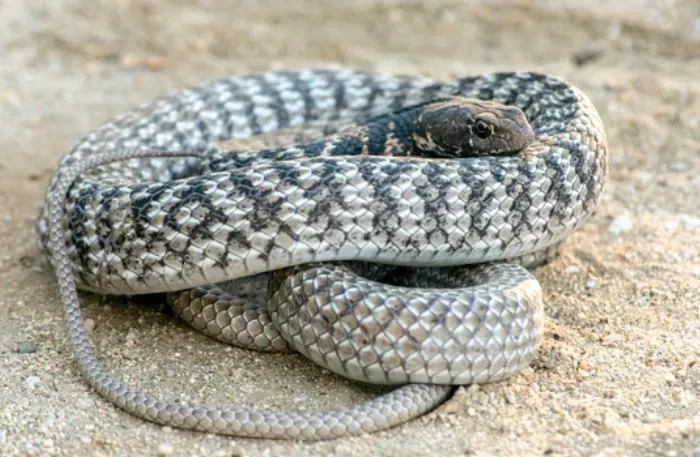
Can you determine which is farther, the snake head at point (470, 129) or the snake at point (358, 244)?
the snake head at point (470, 129)

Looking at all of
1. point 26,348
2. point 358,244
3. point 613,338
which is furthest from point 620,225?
point 26,348

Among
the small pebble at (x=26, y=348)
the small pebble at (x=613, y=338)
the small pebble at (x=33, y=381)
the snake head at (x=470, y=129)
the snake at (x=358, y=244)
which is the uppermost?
the snake head at (x=470, y=129)

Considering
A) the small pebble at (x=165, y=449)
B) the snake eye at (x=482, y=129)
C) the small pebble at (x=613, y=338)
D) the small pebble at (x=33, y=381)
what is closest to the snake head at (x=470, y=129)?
the snake eye at (x=482, y=129)

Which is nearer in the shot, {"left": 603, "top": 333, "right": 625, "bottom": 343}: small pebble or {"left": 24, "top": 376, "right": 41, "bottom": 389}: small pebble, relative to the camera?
{"left": 24, "top": 376, "right": 41, "bottom": 389}: small pebble

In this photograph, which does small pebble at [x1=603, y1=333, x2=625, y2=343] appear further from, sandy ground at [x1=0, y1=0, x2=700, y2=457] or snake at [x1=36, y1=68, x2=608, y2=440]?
snake at [x1=36, y1=68, x2=608, y2=440]

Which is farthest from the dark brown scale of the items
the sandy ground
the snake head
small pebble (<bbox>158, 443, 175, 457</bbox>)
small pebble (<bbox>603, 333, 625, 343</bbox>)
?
small pebble (<bbox>158, 443, 175, 457</bbox>)

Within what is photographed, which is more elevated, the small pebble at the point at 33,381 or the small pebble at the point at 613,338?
the small pebble at the point at 613,338

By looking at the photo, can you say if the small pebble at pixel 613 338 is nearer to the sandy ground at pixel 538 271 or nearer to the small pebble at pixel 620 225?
the sandy ground at pixel 538 271

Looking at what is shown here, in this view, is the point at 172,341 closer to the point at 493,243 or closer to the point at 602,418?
the point at 493,243
